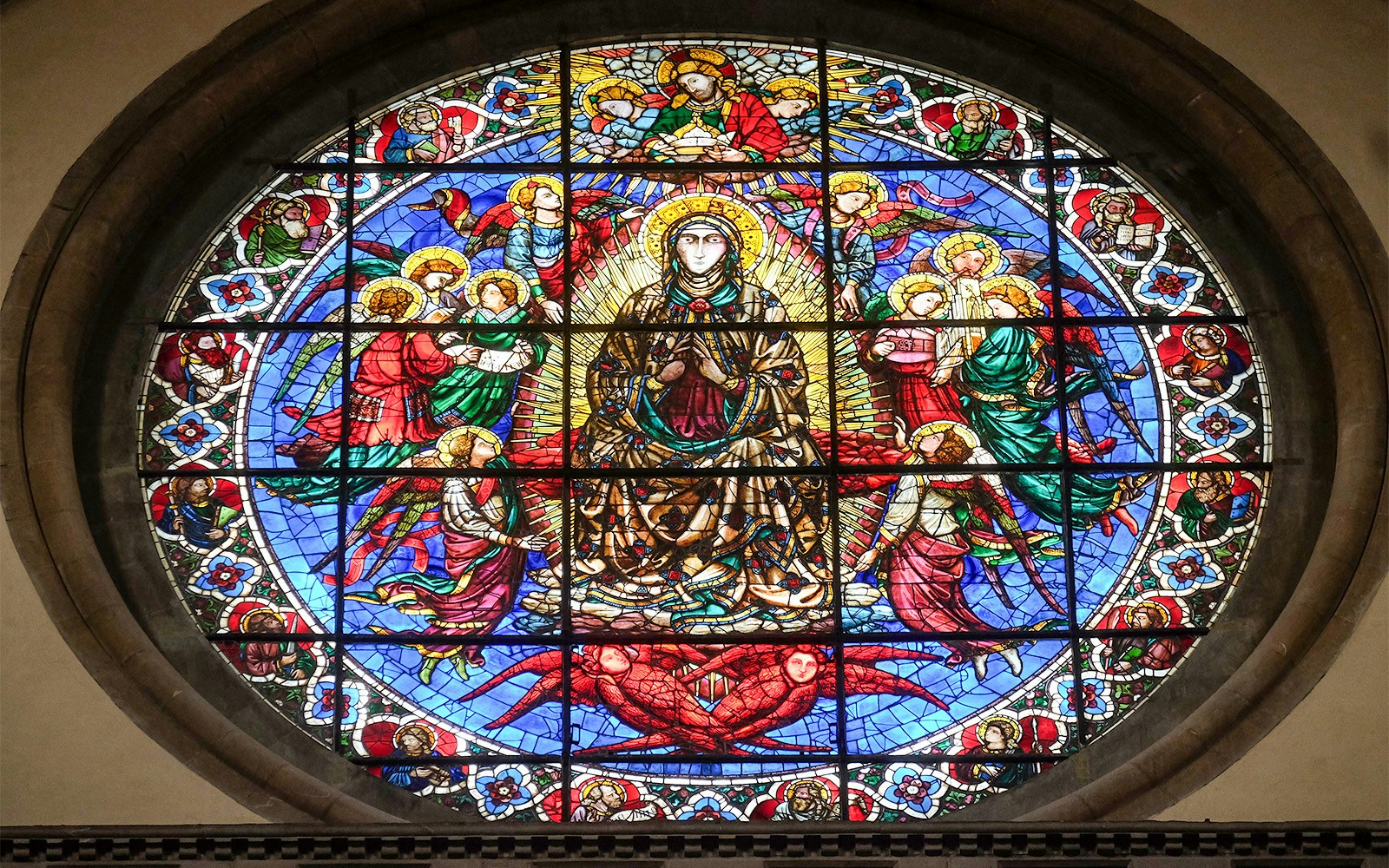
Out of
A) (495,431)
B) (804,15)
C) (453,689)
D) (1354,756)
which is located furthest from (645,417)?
(1354,756)

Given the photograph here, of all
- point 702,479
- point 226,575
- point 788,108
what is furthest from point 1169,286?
point 226,575

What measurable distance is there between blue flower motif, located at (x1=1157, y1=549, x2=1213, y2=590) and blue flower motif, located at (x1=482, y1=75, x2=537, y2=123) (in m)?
5.07

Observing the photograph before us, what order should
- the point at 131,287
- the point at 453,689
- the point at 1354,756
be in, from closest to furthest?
1. the point at 1354,756
2. the point at 453,689
3. the point at 131,287

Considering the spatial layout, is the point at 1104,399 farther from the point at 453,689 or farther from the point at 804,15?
the point at 453,689

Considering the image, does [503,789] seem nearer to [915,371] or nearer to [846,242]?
[915,371]

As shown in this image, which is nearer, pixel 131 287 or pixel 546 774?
pixel 546 774

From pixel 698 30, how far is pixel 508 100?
4.48ft

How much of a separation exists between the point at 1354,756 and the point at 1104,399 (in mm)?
2884

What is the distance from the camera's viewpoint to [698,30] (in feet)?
55.2

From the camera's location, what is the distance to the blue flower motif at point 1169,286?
15938 mm

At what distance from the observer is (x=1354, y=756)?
544 inches

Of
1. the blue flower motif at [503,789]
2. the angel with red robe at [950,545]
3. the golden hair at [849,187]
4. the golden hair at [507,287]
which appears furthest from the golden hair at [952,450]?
the blue flower motif at [503,789]

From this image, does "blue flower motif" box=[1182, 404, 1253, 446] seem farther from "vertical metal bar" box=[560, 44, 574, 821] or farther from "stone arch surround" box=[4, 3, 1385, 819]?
"vertical metal bar" box=[560, 44, 574, 821]

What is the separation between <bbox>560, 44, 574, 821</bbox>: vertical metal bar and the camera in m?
14.6
